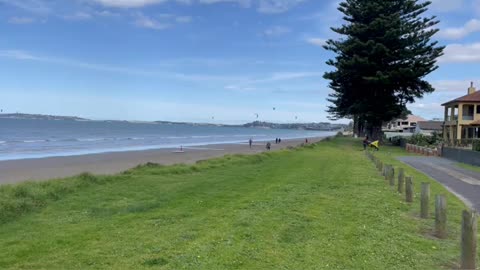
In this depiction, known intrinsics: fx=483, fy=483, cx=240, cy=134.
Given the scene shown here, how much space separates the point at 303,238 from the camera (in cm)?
741

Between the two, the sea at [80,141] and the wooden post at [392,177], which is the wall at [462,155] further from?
the sea at [80,141]

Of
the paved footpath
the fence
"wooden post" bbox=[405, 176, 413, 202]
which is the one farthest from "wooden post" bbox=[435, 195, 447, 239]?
the paved footpath

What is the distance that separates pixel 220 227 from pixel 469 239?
152 inches

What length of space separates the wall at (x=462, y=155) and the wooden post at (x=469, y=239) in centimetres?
2053

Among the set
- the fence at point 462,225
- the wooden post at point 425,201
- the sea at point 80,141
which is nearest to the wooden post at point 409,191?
the fence at point 462,225

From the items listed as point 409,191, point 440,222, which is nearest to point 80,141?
point 409,191

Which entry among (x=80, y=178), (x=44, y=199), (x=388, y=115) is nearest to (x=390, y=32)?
(x=388, y=115)

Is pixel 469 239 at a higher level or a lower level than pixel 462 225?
lower

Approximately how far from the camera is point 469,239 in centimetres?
587

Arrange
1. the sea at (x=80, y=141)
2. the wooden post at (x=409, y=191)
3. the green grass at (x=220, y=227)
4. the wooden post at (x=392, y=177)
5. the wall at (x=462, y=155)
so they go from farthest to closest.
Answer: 1. the sea at (x=80, y=141)
2. the wall at (x=462, y=155)
3. the wooden post at (x=392, y=177)
4. the wooden post at (x=409, y=191)
5. the green grass at (x=220, y=227)

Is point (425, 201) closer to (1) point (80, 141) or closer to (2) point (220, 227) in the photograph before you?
(2) point (220, 227)

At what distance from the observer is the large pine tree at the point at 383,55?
4131 centimetres

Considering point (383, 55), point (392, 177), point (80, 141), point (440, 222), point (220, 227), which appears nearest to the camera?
point (440, 222)

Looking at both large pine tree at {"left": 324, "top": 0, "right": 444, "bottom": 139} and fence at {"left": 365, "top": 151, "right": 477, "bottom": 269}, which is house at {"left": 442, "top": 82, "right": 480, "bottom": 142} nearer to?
large pine tree at {"left": 324, "top": 0, "right": 444, "bottom": 139}
